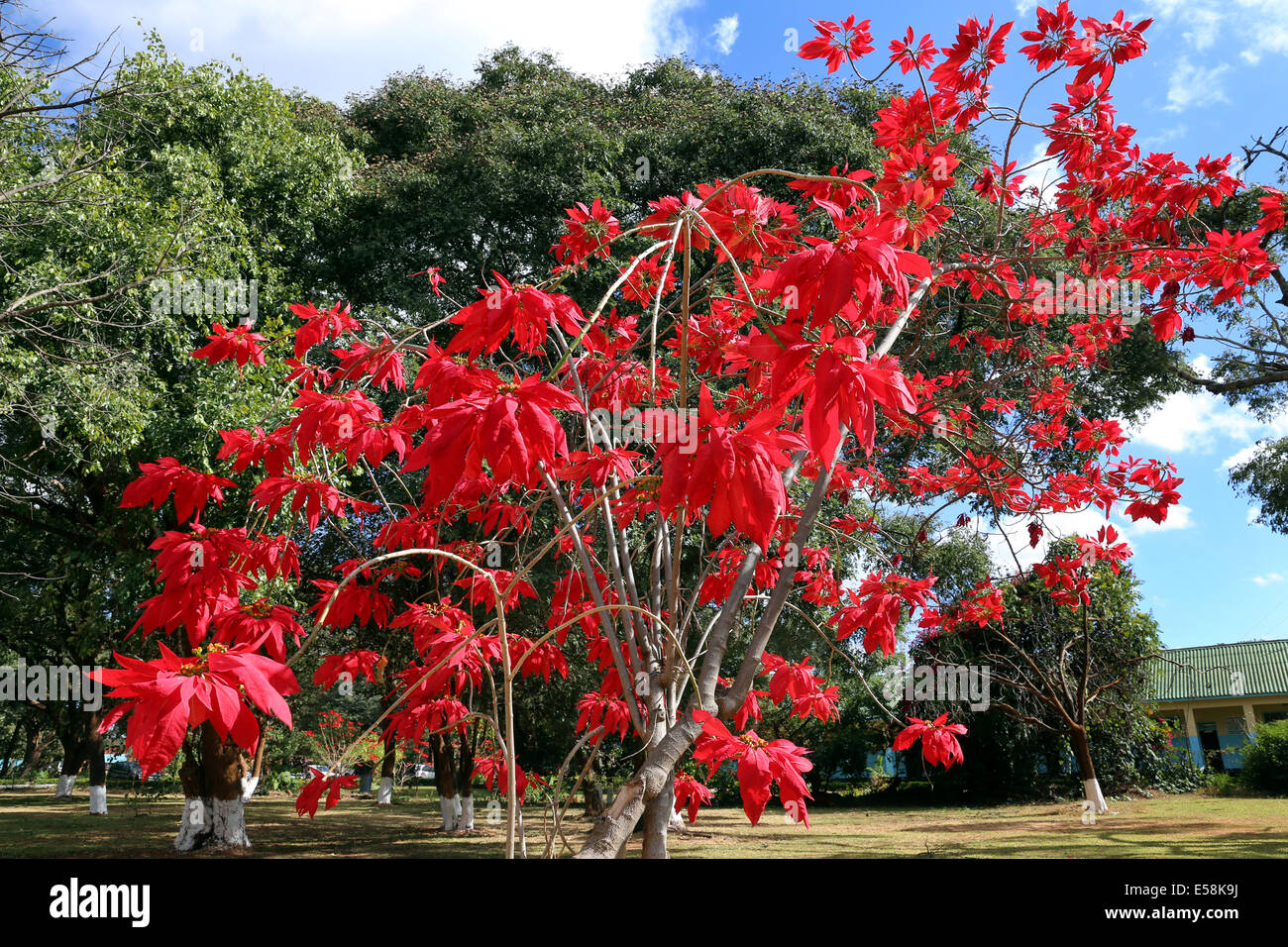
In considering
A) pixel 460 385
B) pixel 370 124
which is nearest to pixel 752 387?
pixel 460 385

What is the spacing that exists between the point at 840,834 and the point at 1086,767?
9.75 ft

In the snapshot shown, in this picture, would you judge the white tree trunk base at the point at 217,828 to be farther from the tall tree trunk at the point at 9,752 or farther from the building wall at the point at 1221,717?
the tall tree trunk at the point at 9,752

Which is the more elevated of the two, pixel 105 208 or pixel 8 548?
pixel 105 208

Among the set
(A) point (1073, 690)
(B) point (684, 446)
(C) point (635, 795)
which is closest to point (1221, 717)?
(A) point (1073, 690)

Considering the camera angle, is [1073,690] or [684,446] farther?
[1073,690]

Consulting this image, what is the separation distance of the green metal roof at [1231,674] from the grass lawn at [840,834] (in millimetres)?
5206

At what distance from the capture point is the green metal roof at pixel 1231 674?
16328 millimetres

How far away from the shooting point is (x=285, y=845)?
9602mm

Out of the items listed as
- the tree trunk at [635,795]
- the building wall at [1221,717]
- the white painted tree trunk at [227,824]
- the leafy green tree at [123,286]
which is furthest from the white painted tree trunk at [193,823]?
the building wall at [1221,717]

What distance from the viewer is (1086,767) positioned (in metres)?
9.55

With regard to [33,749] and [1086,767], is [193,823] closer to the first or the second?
[1086,767]

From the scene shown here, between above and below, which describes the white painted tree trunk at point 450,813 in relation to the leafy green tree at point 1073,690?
below

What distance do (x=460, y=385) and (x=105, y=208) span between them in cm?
675
